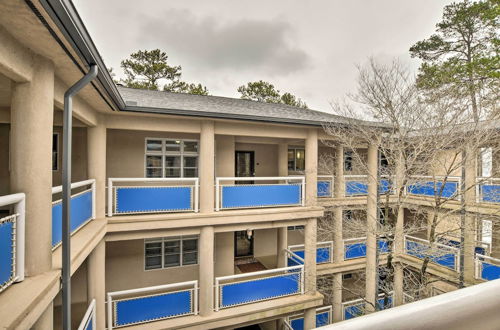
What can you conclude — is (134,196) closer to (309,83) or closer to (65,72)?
(65,72)

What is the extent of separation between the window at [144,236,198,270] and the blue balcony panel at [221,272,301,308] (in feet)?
8.39

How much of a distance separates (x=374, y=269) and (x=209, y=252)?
651cm

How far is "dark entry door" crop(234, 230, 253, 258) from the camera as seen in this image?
1177 centimetres

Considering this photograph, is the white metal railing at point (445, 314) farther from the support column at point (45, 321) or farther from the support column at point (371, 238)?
the support column at point (371, 238)

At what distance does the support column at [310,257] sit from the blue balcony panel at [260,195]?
3.04ft

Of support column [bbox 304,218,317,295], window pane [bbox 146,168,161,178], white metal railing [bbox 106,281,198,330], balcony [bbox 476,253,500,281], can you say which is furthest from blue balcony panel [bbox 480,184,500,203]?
window pane [bbox 146,168,161,178]

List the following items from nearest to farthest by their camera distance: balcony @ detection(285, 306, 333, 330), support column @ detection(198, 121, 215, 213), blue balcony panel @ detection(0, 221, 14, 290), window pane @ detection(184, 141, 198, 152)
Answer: blue balcony panel @ detection(0, 221, 14, 290) → support column @ detection(198, 121, 215, 213) → window pane @ detection(184, 141, 198, 152) → balcony @ detection(285, 306, 333, 330)

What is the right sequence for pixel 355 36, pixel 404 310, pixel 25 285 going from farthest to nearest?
1. pixel 355 36
2. pixel 25 285
3. pixel 404 310

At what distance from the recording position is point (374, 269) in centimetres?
942

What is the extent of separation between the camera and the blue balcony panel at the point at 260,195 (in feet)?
25.1

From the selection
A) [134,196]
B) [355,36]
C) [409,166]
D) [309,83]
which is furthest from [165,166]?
[309,83]

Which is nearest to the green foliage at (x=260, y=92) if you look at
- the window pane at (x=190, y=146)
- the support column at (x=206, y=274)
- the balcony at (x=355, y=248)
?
the window pane at (x=190, y=146)

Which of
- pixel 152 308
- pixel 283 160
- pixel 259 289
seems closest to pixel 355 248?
pixel 283 160

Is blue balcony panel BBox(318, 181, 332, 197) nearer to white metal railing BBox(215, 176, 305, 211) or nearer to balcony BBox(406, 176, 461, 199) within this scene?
white metal railing BBox(215, 176, 305, 211)
